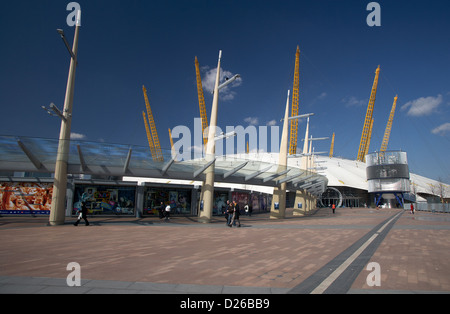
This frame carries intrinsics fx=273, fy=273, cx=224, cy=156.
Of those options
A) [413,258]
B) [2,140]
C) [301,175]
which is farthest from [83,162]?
[301,175]

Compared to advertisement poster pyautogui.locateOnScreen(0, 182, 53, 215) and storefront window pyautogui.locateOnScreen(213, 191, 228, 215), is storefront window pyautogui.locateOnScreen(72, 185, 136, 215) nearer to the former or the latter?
advertisement poster pyautogui.locateOnScreen(0, 182, 53, 215)

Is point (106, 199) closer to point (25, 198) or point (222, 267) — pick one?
point (25, 198)

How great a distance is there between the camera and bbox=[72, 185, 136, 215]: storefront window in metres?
18.9

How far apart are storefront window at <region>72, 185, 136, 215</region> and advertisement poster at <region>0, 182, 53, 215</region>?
76.8 inches

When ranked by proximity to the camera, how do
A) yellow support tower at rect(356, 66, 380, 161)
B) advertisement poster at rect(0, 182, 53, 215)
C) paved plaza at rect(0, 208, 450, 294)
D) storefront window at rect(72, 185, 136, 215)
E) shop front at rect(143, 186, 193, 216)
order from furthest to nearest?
yellow support tower at rect(356, 66, 380, 161), shop front at rect(143, 186, 193, 216), storefront window at rect(72, 185, 136, 215), advertisement poster at rect(0, 182, 53, 215), paved plaza at rect(0, 208, 450, 294)

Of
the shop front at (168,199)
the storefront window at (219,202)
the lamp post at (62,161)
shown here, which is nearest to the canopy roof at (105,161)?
the lamp post at (62,161)

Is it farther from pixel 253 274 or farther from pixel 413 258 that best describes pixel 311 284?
pixel 413 258

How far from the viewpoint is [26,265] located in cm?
559

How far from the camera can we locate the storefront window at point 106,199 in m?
18.9

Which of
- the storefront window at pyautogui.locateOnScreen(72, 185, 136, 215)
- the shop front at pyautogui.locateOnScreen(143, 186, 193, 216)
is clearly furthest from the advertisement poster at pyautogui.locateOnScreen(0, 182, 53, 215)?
the shop front at pyautogui.locateOnScreen(143, 186, 193, 216)

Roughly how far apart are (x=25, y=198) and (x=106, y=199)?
499 cm

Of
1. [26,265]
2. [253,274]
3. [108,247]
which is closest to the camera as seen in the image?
[253,274]
